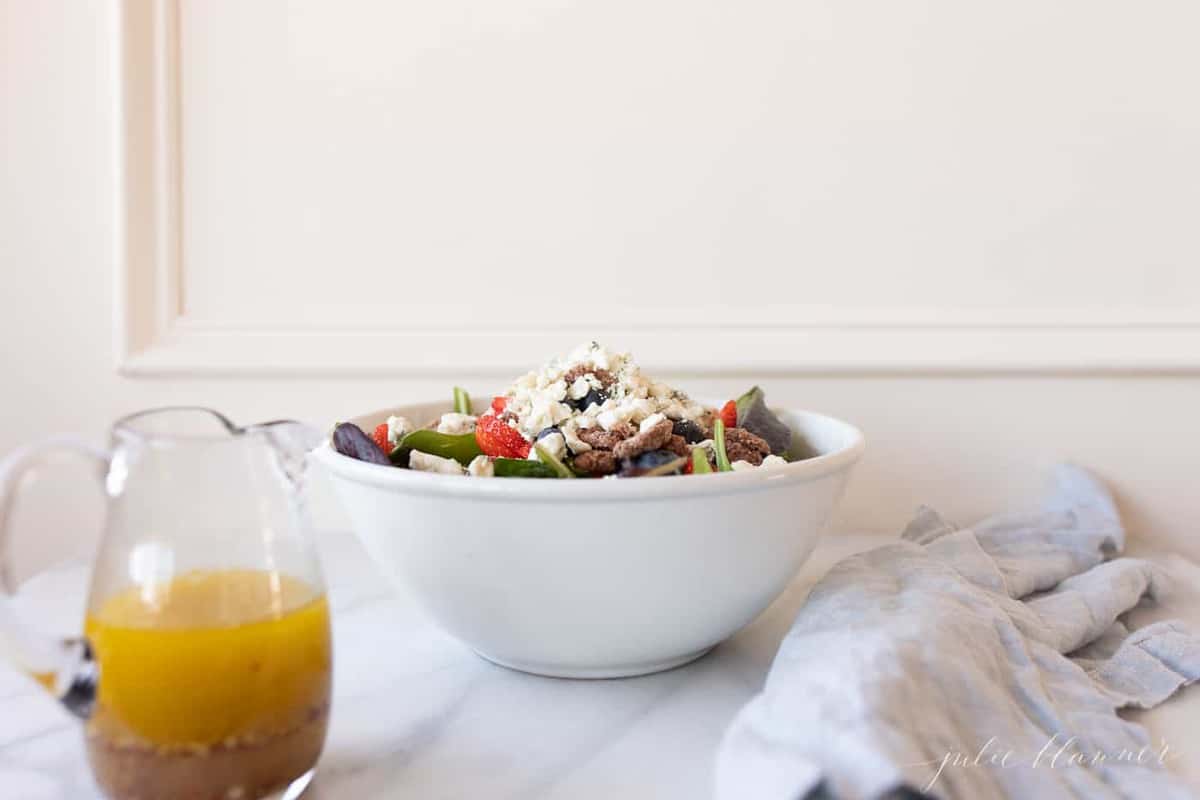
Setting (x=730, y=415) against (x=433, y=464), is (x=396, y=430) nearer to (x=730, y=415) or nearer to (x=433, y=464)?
(x=433, y=464)

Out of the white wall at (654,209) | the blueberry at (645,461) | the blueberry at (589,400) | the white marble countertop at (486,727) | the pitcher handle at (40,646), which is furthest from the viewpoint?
the white wall at (654,209)

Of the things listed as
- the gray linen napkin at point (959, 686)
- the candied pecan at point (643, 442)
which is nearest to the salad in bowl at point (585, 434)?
the candied pecan at point (643, 442)

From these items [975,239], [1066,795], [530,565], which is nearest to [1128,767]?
[1066,795]

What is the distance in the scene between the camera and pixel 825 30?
3.58ft

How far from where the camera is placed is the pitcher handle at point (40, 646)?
48 cm

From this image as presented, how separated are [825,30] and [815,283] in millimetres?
266

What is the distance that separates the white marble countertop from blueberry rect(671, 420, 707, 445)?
0.54ft

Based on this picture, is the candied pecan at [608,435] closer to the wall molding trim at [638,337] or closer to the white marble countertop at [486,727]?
the white marble countertop at [486,727]

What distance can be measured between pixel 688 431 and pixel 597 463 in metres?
0.11

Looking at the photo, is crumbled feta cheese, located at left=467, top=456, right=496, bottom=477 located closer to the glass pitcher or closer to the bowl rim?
the bowl rim

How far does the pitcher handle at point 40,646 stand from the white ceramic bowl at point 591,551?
21 centimetres

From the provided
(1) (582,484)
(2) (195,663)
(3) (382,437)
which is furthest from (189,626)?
(3) (382,437)

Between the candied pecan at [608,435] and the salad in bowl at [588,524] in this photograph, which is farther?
the candied pecan at [608,435]

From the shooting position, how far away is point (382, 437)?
816 mm
